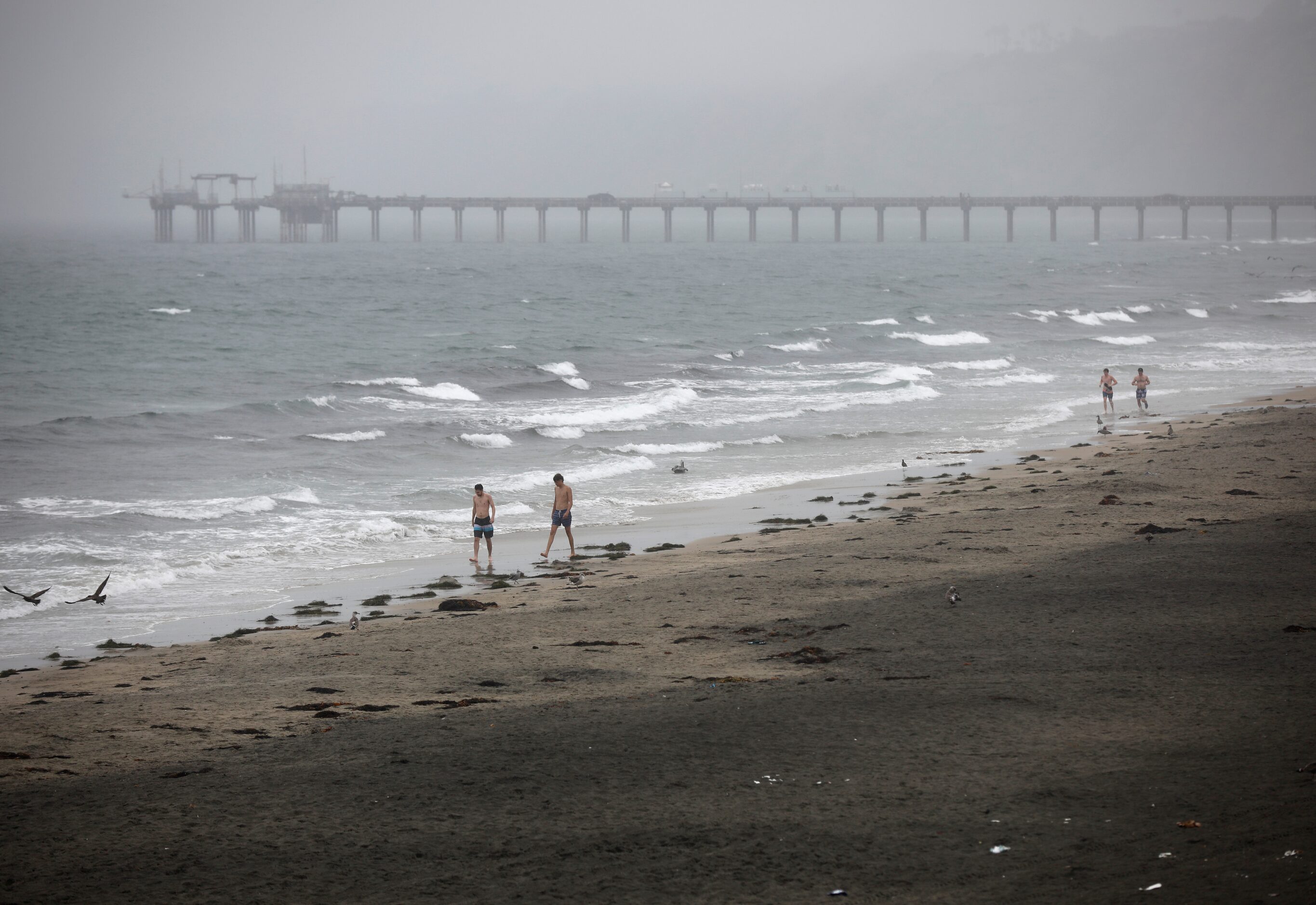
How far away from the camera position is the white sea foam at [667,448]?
28.0 m

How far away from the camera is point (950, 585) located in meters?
13.0

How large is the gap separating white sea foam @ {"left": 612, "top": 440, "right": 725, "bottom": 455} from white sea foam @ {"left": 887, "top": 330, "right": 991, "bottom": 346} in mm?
26481

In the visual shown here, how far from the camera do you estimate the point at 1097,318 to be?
6238cm

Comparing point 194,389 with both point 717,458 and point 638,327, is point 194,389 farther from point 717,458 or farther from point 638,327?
point 638,327

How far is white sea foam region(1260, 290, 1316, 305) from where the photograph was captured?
6812 cm

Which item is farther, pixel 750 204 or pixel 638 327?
pixel 750 204

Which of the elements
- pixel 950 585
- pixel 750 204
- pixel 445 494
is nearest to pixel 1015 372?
pixel 445 494

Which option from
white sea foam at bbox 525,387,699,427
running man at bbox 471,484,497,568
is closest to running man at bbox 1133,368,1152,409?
white sea foam at bbox 525,387,699,427

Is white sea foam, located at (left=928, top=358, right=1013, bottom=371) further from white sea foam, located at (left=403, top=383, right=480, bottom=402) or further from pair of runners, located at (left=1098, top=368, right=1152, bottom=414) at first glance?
white sea foam, located at (left=403, top=383, right=480, bottom=402)

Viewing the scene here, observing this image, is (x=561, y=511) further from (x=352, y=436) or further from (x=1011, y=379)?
(x=1011, y=379)

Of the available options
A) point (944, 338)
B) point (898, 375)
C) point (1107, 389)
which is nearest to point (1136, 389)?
point (1107, 389)

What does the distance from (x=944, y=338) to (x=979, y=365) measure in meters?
9.32

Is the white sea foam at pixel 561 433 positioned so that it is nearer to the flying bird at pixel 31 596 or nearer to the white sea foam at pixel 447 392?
the white sea foam at pixel 447 392

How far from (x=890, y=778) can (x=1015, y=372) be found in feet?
123
